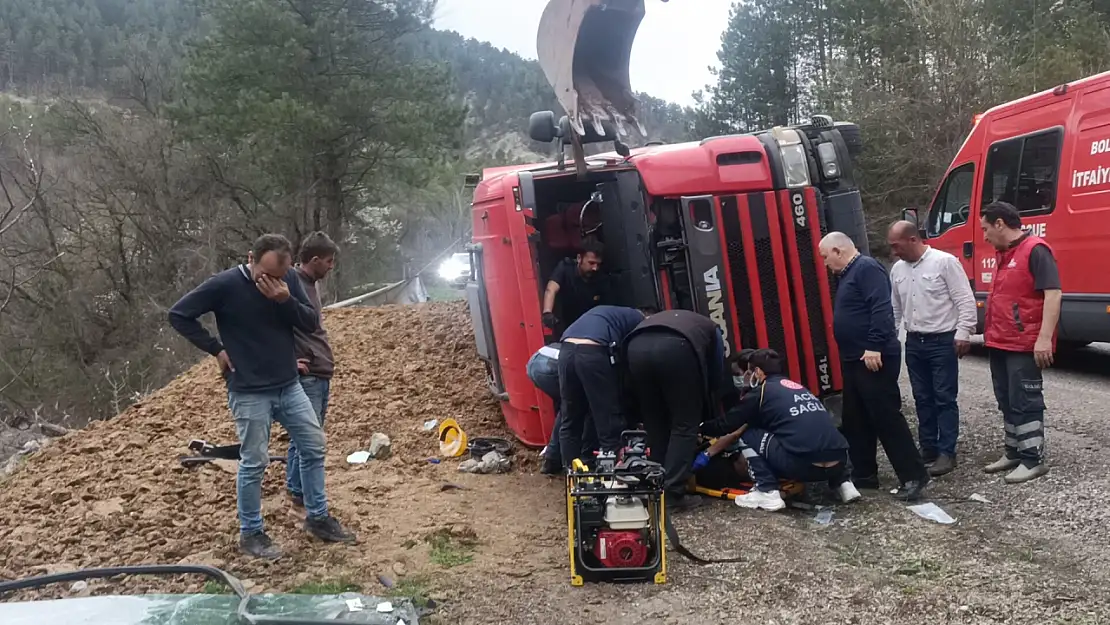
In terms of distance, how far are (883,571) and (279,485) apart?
3832 mm

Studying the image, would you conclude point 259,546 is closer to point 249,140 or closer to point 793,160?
point 793,160

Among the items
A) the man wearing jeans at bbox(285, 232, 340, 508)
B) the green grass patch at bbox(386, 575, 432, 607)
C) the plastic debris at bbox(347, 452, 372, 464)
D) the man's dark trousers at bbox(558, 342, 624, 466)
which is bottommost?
the green grass patch at bbox(386, 575, 432, 607)

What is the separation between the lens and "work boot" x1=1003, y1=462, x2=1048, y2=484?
526cm

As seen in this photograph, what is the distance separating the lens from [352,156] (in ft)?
70.1

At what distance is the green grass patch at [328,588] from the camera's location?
13.4 ft

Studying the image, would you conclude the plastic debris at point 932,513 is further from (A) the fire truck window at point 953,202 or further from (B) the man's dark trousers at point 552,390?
(A) the fire truck window at point 953,202

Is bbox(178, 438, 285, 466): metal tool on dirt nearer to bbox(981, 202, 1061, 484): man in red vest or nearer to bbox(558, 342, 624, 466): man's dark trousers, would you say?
bbox(558, 342, 624, 466): man's dark trousers

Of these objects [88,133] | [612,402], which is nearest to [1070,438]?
[612,402]

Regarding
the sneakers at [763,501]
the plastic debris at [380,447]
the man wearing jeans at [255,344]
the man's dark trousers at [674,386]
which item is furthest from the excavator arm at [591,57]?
the plastic debris at [380,447]

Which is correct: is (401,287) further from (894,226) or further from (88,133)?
(894,226)

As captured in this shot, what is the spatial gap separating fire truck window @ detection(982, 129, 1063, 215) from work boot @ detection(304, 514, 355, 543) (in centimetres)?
725

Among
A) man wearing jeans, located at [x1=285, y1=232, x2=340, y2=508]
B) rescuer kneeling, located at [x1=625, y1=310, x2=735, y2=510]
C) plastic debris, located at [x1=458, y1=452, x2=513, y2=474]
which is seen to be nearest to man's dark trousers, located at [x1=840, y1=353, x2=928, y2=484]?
rescuer kneeling, located at [x1=625, y1=310, x2=735, y2=510]

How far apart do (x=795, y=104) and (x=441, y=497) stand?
30.6 m

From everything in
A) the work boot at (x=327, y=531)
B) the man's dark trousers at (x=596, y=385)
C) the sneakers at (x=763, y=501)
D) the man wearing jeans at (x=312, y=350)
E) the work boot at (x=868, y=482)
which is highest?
the man wearing jeans at (x=312, y=350)
